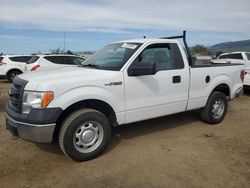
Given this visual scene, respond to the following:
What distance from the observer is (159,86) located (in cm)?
493

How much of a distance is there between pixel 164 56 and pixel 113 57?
1.02 meters

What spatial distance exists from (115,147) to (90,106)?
0.95 meters

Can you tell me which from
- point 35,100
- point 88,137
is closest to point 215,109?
point 88,137

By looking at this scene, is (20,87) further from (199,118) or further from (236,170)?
(199,118)

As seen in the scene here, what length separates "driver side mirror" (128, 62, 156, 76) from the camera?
4.44 meters

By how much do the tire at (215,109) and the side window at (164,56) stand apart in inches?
51.0

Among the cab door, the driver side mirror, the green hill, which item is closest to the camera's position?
the driver side mirror

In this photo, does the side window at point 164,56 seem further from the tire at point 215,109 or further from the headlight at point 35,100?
the headlight at point 35,100

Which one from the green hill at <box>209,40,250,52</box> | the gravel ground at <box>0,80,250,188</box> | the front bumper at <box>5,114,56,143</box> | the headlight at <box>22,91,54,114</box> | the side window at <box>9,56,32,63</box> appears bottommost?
the gravel ground at <box>0,80,250,188</box>

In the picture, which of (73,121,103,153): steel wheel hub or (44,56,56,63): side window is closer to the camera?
(73,121,103,153): steel wheel hub

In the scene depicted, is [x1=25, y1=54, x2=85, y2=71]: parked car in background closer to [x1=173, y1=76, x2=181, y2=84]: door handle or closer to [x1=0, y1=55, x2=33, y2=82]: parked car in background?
[x1=0, y1=55, x2=33, y2=82]: parked car in background

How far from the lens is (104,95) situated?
14.0ft

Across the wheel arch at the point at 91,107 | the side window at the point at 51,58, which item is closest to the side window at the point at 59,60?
the side window at the point at 51,58

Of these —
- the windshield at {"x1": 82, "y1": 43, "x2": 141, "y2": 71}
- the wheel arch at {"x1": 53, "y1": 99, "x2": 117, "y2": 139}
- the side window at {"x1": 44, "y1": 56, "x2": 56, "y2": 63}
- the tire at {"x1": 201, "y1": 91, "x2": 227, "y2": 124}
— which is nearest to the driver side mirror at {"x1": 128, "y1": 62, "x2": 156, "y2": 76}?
the windshield at {"x1": 82, "y1": 43, "x2": 141, "y2": 71}
